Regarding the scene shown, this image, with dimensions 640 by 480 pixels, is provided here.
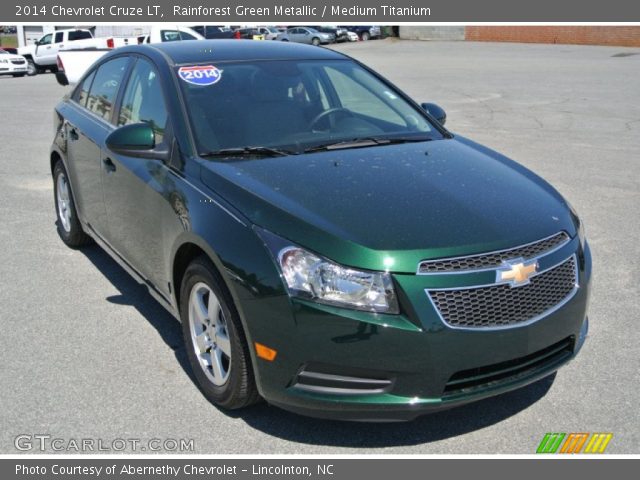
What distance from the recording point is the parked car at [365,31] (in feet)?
165

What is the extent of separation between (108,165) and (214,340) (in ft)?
5.66

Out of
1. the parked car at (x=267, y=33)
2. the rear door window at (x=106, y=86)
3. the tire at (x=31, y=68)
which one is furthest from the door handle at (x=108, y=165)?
the parked car at (x=267, y=33)

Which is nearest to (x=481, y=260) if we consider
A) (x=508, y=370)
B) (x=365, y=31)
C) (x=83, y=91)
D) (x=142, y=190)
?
(x=508, y=370)

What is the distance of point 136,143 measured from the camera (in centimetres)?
397

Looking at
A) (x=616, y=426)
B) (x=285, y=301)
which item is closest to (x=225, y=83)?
(x=285, y=301)

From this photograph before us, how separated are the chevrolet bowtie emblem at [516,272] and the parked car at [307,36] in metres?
44.1

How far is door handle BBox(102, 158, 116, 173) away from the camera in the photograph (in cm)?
464

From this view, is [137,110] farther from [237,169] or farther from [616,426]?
[616,426]

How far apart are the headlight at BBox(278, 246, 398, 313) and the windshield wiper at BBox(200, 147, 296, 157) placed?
3.44 ft

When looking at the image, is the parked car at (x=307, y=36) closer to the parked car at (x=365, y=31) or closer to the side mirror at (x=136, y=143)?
the parked car at (x=365, y=31)

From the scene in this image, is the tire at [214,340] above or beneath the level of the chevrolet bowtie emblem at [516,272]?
beneath

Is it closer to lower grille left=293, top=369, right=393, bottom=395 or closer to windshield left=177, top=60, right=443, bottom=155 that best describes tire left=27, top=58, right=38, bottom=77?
windshield left=177, top=60, right=443, bottom=155

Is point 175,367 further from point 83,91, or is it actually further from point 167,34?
point 167,34

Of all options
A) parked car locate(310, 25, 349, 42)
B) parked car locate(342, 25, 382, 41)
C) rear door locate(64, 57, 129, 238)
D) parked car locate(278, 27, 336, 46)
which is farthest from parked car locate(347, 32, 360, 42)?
rear door locate(64, 57, 129, 238)
